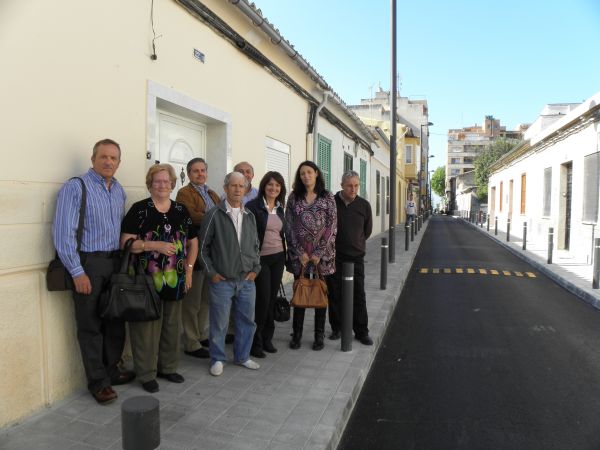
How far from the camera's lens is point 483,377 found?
4387 millimetres

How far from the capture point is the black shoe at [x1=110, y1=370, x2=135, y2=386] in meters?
3.69

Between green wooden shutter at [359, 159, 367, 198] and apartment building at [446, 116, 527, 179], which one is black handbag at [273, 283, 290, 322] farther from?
apartment building at [446, 116, 527, 179]

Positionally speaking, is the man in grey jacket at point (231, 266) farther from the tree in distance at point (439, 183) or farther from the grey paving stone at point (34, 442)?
the tree in distance at point (439, 183)

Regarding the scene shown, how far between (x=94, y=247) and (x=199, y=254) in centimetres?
91

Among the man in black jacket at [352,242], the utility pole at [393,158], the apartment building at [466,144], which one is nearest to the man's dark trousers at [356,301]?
the man in black jacket at [352,242]

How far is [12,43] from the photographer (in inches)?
114

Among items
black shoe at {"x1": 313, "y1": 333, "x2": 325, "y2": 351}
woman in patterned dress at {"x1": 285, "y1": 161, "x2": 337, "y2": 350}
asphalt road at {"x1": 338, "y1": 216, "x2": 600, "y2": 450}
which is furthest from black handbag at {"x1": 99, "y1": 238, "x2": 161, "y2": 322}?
black shoe at {"x1": 313, "y1": 333, "x2": 325, "y2": 351}

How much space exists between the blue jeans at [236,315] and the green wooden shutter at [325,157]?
22.0ft

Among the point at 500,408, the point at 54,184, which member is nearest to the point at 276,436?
the point at 500,408

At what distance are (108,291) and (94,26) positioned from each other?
210cm

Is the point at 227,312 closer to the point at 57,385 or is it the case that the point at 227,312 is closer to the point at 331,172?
the point at 57,385

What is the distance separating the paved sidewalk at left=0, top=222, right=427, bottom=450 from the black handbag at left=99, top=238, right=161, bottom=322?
0.68 metres

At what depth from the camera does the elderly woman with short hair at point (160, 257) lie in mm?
3479

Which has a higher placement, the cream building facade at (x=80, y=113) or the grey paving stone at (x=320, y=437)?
the cream building facade at (x=80, y=113)
